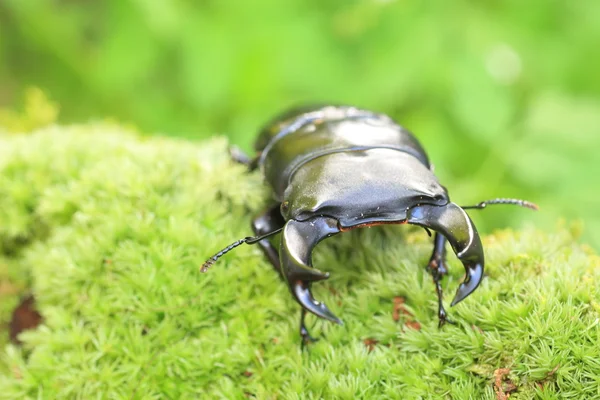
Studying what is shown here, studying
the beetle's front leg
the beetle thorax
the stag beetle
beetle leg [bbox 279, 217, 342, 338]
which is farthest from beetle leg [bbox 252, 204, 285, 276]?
the beetle's front leg

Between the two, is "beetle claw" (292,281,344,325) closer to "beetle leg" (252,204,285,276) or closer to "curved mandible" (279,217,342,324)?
"curved mandible" (279,217,342,324)

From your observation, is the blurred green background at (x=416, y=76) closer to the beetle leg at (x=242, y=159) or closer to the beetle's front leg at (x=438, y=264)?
the beetle leg at (x=242, y=159)

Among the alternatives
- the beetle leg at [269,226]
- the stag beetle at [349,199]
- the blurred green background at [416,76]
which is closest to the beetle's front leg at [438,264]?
the stag beetle at [349,199]

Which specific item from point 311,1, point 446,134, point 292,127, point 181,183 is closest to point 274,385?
point 181,183

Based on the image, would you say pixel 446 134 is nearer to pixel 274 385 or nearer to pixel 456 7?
pixel 456 7

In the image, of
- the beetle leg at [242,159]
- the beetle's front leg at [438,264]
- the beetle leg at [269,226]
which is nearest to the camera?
the beetle's front leg at [438,264]

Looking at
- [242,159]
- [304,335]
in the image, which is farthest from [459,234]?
[242,159]

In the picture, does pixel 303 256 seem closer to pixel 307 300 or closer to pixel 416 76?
pixel 307 300
